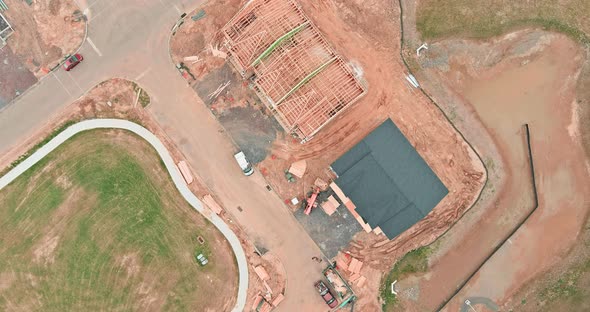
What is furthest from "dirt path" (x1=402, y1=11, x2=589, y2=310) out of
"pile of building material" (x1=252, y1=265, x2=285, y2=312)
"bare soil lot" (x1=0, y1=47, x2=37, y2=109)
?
"bare soil lot" (x1=0, y1=47, x2=37, y2=109)

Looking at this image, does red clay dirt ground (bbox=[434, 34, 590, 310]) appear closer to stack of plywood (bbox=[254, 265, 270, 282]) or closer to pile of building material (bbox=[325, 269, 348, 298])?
pile of building material (bbox=[325, 269, 348, 298])

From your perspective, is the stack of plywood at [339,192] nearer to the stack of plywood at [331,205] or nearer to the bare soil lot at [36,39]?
the stack of plywood at [331,205]

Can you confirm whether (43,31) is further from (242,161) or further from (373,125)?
(373,125)

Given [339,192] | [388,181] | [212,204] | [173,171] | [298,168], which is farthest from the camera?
[173,171]

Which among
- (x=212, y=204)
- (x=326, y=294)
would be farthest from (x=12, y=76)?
(x=326, y=294)

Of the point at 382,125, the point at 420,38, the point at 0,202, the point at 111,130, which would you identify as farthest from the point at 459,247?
the point at 0,202

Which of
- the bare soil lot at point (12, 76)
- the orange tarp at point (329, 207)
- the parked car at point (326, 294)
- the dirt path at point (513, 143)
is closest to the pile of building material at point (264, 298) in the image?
the parked car at point (326, 294)

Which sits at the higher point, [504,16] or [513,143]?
[504,16]
